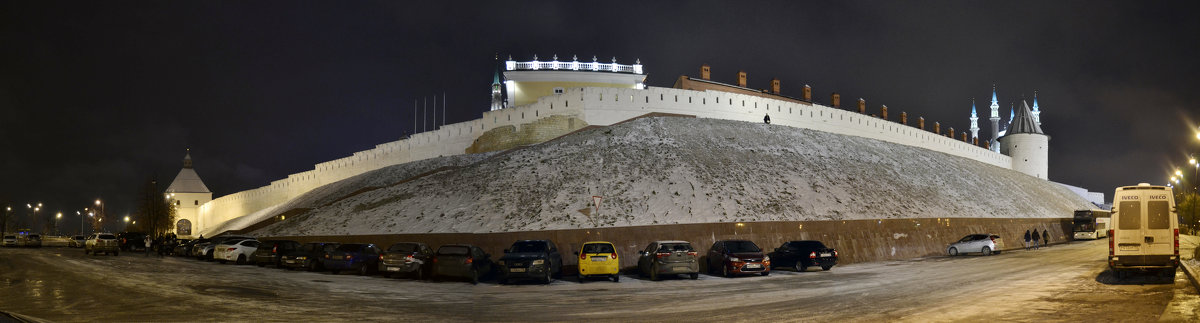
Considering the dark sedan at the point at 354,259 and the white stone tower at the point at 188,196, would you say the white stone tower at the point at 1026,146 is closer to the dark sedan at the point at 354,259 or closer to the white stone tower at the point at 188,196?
the dark sedan at the point at 354,259

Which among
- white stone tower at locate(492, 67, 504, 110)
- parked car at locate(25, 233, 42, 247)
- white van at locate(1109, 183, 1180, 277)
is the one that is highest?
white stone tower at locate(492, 67, 504, 110)

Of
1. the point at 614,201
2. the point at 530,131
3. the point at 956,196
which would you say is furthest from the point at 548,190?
the point at 956,196

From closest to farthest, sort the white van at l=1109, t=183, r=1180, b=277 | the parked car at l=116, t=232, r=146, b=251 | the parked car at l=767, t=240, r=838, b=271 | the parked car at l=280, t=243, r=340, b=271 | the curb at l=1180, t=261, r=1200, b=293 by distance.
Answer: the curb at l=1180, t=261, r=1200, b=293, the white van at l=1109, t=183, r=1180, b=277, the parked car at l=767, t=240, r=838, b=271, the parked car at l=280, t=243, r=340, b=271, the parked car at l=116, t=232, r=146, b=251

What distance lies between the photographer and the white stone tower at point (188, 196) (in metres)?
105

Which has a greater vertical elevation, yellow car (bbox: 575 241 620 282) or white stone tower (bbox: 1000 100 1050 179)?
white stone tower (bbox: 1000 100 1050 179)

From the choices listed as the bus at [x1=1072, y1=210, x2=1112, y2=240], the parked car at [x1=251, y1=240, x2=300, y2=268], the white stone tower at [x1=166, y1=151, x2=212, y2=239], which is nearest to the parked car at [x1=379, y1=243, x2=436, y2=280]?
the parked car at [x1=251, y1=240, x2=300, y2=268]

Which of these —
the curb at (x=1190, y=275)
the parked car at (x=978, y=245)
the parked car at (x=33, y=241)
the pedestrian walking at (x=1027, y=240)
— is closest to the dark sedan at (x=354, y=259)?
the curb at (x=1190, y=275)

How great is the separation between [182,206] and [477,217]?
91.8 m

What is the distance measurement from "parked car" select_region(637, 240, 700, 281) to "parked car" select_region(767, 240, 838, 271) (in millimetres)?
4932

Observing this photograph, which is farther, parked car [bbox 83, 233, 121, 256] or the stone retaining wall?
parked car [bbox 83, 233, 121, 256]

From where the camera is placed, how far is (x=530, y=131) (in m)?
56.4

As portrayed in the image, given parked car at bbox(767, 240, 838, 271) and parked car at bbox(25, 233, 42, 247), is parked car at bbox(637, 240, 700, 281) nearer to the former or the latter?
parked car at bbox(767, 240, 838, 271)

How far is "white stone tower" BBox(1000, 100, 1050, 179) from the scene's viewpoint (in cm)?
9719

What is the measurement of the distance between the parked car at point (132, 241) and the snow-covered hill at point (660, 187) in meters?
11.2
